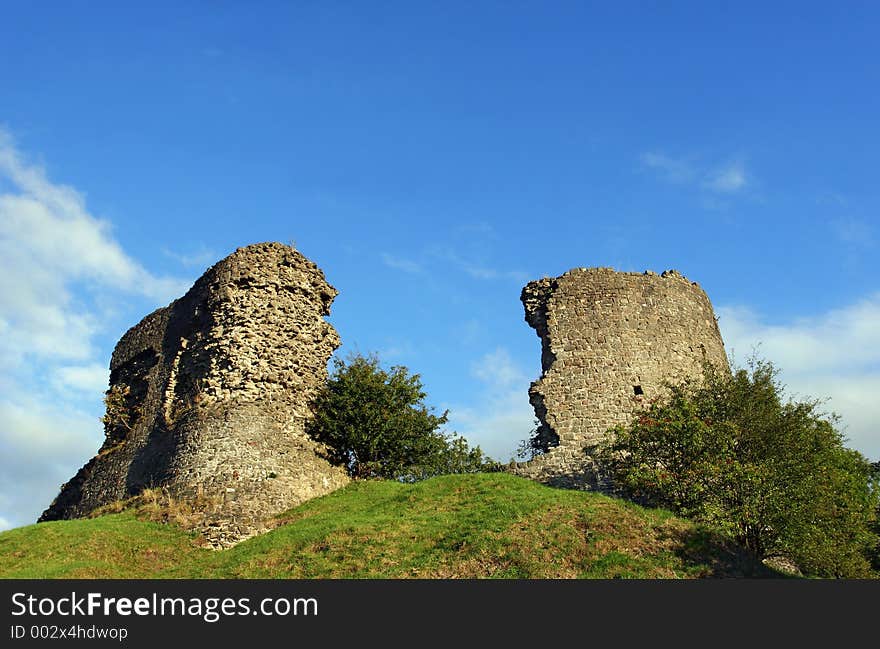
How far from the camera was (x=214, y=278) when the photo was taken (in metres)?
22.0

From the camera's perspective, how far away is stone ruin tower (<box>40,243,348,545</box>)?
18500mm

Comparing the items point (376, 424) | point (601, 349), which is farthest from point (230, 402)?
point (601, 349)

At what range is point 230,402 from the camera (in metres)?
19.9

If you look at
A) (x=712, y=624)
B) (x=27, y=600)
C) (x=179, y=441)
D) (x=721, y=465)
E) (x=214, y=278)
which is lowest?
(x=712, y=624)

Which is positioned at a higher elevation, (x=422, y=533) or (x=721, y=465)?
(x=721, y=465)

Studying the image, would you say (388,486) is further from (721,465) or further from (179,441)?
(721,465)

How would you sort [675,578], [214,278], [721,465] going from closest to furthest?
[675,578], [721,465], [214,278]

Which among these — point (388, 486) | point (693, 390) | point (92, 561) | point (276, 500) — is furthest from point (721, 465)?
point (92, 561)

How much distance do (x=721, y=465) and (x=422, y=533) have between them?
7316 mm

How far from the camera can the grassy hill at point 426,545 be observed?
13281mm

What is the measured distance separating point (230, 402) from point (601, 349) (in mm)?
11226

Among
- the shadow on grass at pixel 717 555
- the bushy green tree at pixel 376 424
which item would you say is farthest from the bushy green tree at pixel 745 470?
the bushy green tree at pixel 376 424

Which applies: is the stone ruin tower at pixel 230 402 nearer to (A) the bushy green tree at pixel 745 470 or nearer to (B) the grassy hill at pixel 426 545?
(B) the grassy hill at pixel 426 545

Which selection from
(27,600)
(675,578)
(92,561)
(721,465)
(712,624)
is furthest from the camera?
(721,465)
